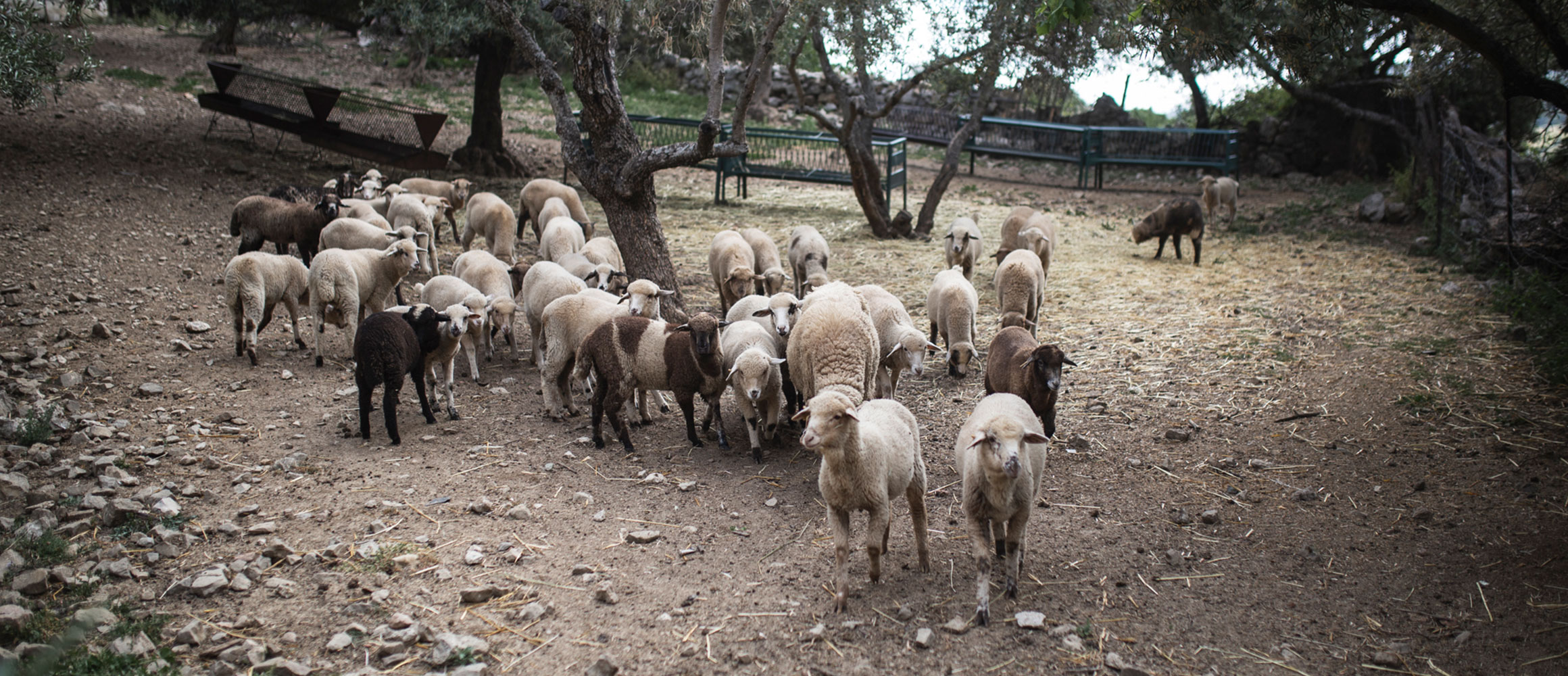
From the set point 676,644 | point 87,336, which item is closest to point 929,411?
point 676,644

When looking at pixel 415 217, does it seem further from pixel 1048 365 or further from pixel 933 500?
pixel 1048 365

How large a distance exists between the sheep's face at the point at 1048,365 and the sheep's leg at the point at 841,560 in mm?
2067

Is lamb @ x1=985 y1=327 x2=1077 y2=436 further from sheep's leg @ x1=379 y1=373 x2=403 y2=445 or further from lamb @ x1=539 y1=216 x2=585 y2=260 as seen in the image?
lamb @ x1=539 y1=216 x2=585 y2=260

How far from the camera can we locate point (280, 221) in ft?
34.9

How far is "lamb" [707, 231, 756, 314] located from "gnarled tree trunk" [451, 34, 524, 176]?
28.5ft

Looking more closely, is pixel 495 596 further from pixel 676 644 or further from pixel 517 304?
pixel 517 304

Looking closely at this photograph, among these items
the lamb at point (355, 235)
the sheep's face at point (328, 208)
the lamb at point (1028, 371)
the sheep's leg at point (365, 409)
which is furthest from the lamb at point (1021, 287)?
the sheep's face at point (328, 208)

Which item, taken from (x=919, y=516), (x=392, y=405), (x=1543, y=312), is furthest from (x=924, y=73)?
(x=919, y=516)

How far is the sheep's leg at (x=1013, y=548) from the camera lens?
15.4ft

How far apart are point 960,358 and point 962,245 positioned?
3032mm

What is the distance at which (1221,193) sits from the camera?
15844 millimetres

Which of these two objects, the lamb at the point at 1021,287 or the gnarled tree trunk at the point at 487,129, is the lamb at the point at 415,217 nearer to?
the gnarled tree trunk at the point at 487,129

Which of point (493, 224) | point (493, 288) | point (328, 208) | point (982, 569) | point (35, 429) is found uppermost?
point (328, 208)

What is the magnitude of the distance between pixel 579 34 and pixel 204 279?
17.2 feet
